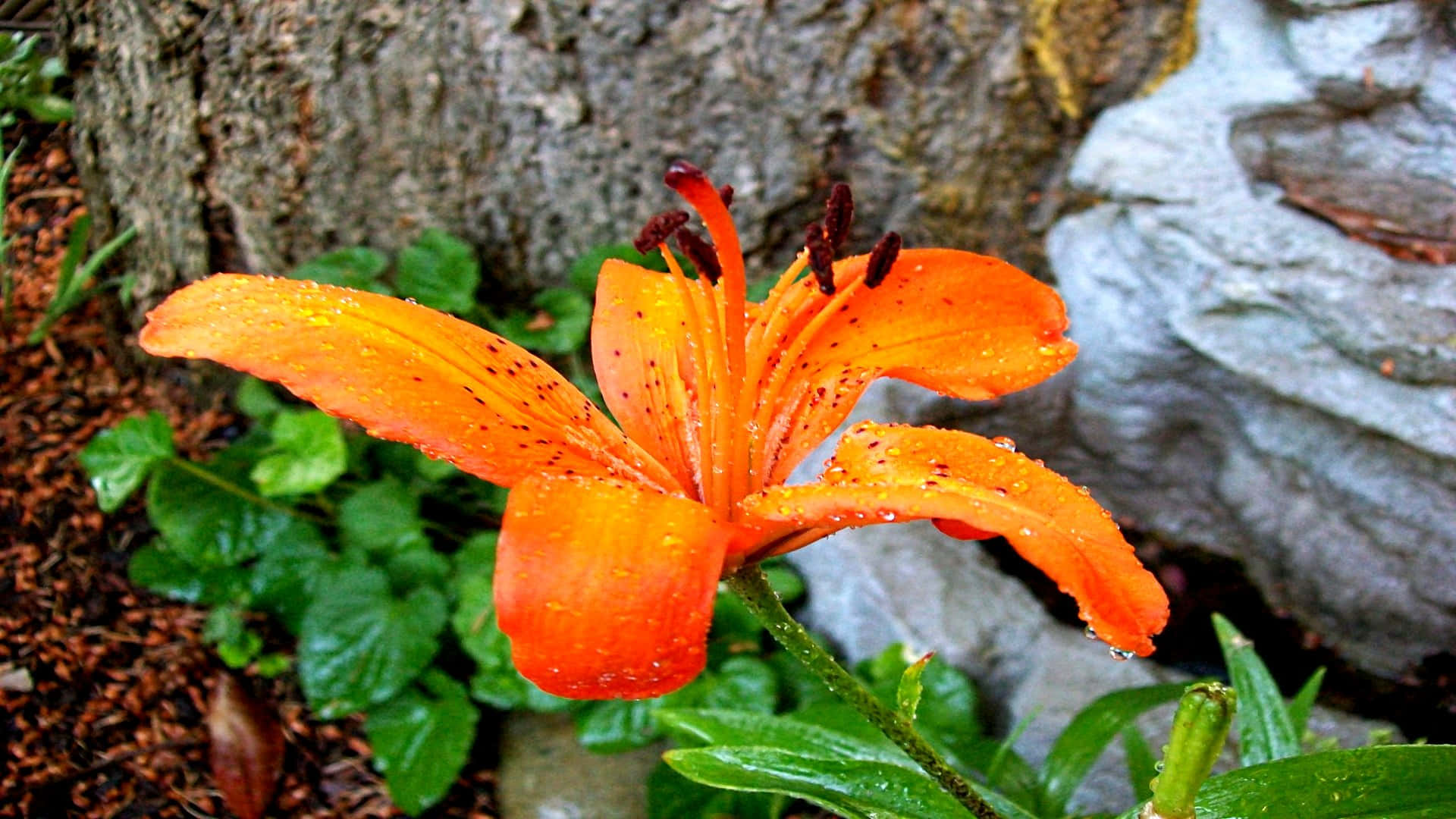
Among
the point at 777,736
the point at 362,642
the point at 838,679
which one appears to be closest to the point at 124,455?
the point at 362,642

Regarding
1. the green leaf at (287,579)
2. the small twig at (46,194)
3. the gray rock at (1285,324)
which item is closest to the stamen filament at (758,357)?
the green leaf at (287,579)

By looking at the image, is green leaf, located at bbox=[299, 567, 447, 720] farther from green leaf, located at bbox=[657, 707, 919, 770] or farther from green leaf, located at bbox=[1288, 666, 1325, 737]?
green leaf, located at bbox=[1288, 666, 1325, 737]

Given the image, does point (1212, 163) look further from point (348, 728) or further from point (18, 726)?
point (18, 726)

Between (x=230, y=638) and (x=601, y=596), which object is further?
(x=230, y=638)

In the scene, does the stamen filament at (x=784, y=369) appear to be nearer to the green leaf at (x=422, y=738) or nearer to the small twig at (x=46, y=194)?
the green leaf at (x=422, y=738)

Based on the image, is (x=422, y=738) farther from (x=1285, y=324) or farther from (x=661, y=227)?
(x=1285, y=324)

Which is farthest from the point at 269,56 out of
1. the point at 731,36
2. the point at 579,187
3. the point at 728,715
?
the point at 728,715
